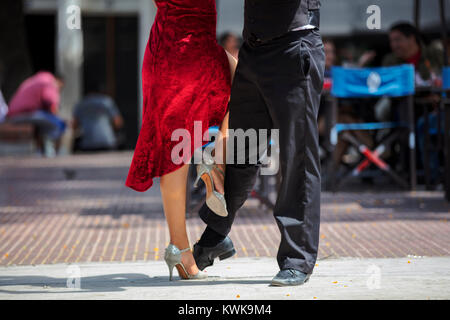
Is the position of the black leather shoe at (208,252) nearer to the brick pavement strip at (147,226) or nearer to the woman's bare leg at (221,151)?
the woman's bare leg at (221,151)

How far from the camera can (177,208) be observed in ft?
15.5

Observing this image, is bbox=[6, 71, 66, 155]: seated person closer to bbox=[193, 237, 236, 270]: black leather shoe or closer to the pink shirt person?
the pink shirt person

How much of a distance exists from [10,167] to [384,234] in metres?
9.64

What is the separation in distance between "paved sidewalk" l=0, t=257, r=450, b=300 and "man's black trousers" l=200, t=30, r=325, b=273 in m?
0.25

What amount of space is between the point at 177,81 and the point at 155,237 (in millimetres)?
2226

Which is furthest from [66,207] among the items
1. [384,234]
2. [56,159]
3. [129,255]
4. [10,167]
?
[56,159]

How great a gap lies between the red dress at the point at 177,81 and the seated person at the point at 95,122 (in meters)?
13.3

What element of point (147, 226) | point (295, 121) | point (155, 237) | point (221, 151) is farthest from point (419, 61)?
point (295, 121)

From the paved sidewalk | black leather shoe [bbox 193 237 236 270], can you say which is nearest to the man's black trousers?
the paved sidewalk

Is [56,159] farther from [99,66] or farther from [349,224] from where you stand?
[349,224]

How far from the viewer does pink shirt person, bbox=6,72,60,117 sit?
57.0 feet

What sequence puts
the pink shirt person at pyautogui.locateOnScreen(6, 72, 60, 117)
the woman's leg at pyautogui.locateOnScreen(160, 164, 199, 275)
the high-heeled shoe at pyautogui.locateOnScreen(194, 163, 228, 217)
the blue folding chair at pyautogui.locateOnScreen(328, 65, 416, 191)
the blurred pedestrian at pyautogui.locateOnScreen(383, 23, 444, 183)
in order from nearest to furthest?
1. the high-heeled shoe at pyautogui.locateOnScreen(194, 163, 228, 217)
2. the woman's leg at pyautogui.locateOnScreen(160, 164, 199, 275)
3. the blue folding chair at pyautogui.locateOnScreen(328, 65, 416, 191)
4. the blurred pedestrian at pyautogui.locateOnScreen(383, 23, 444, 183)
5. the pink shirt person at pyautogui.locateOnScreen(6, 72, 60, 117)

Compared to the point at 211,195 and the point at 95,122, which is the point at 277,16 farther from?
the point at 95,122
